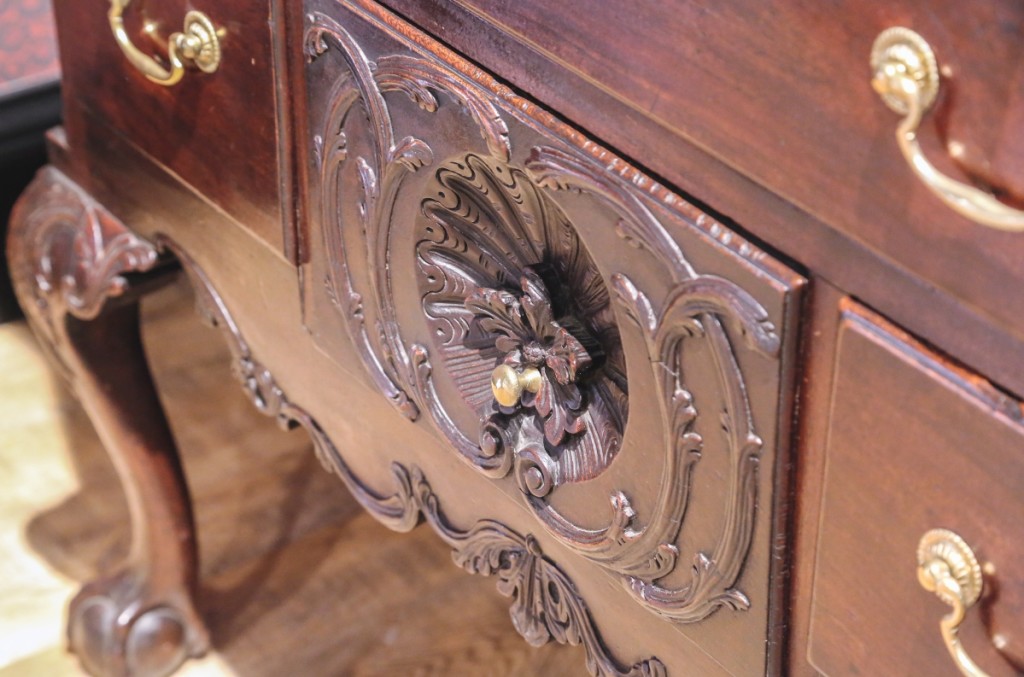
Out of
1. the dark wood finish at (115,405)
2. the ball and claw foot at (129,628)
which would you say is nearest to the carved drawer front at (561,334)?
the dark wood finish at (115,405)

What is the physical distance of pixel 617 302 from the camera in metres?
0.52

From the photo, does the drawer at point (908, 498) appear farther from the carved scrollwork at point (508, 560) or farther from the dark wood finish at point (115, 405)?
the dark wood finish at point (115, 405)

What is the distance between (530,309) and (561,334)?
0.02m

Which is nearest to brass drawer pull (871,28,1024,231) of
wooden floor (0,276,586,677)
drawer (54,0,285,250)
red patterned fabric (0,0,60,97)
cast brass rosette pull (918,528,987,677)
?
cast brass rosette pull (918,528,987,677)

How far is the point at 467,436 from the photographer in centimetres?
65

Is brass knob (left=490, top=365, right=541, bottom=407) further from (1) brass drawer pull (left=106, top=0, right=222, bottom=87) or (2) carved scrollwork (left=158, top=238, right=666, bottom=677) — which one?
(1) brass drawer pull (left=106, top=0, right=222, bottom=87)

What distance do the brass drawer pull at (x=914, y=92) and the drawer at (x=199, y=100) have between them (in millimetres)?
359

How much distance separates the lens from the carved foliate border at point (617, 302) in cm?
48

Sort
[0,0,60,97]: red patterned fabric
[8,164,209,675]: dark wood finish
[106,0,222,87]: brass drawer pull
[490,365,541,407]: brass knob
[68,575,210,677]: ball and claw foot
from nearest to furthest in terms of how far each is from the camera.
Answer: [490,365,541,407]: brass knob
[106,0,222,87]: brass drawer pull
[8,164,209,675]: dark wood finish
[68,575,210,677]: ball and claw foot
[0,0,60,97]: red patterned fabric

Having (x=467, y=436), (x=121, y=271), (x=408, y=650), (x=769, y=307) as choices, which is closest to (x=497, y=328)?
(x=467, y=436)

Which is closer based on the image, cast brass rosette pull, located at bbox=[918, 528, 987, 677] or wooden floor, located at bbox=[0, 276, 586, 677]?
cast brass rosette pull, located at bbox=[918, 528, 987, 677]

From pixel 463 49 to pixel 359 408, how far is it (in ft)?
0.79

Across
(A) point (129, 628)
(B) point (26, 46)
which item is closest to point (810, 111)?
(A) point (129, 628)

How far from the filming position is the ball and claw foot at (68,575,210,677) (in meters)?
1.04
